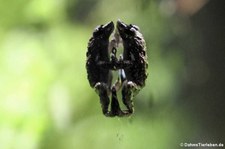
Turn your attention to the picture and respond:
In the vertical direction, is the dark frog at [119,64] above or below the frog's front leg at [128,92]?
above

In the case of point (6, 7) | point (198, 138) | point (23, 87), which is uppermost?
point (6, 7)

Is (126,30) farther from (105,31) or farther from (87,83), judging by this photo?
(87,83)

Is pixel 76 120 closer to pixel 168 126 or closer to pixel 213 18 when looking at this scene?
pixel 168 126

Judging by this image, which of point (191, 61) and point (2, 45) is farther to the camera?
point (2, 45)

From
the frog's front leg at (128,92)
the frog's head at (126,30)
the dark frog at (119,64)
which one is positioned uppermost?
the frog's head at (126,30)

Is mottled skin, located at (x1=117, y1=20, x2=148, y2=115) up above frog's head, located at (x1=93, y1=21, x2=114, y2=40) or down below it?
below

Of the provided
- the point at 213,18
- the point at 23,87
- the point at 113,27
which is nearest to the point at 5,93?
the point at 23,87
